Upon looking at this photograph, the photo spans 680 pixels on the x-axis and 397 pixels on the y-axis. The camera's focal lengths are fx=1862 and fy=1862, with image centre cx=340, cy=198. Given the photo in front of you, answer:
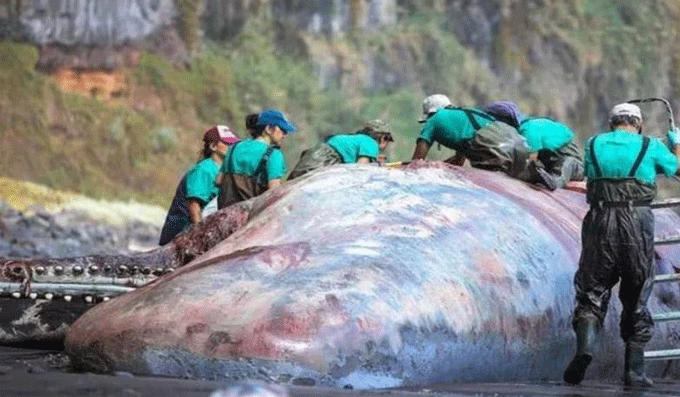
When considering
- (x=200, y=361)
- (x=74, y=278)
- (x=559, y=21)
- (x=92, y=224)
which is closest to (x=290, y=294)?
(x=200, y=361)

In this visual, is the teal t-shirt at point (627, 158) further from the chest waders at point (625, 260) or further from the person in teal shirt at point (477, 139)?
the person in teal shirt at point (477, 139)

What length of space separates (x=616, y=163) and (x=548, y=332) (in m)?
1.21

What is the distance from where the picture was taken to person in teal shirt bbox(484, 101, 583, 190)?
14.9 metres

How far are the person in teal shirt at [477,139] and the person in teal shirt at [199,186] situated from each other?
2.18 m

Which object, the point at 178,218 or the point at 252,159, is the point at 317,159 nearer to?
the point at 252,159

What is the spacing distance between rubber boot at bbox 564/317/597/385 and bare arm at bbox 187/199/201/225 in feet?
16.1

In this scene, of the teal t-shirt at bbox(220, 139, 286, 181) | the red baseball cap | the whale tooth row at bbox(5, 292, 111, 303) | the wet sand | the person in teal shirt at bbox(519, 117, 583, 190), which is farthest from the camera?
the red baseball cap

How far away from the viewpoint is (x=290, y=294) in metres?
10.7

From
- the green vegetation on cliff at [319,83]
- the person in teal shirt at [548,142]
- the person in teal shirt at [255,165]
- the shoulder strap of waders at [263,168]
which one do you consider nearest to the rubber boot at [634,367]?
the person in teal shirt at [548,142]

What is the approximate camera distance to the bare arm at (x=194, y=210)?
16.2 m

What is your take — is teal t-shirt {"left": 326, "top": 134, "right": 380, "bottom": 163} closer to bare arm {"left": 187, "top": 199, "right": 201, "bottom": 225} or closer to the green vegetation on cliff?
bare arm {"left": 187, "top": 199, "right": 201, "bottom": 225}

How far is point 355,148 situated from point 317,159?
37 cm

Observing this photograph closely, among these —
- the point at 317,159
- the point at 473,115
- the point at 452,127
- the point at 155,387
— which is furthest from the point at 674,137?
the point at 155,387

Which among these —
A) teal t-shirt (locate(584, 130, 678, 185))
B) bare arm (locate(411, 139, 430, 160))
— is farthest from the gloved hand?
bare arm (locate(411, 139, 430, 160))
